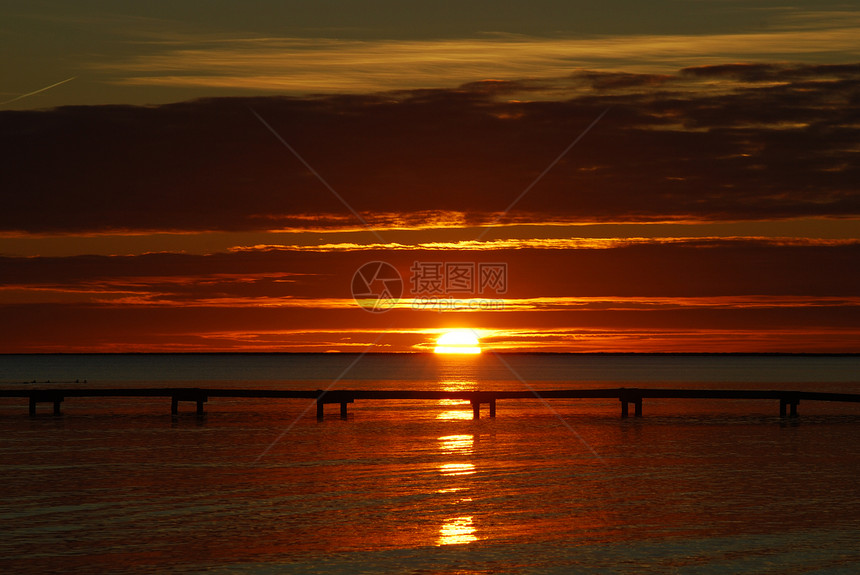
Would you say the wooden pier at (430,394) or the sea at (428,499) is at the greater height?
the wooden pier at (430,394)

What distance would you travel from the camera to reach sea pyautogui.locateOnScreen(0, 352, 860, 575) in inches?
725

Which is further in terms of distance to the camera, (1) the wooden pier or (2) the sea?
(1) the wooden pier

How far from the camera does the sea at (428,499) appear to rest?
1841cm

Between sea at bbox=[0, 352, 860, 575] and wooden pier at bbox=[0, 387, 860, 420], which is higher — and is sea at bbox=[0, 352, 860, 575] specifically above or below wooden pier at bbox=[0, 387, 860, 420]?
below

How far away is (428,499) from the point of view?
25312 millimetres

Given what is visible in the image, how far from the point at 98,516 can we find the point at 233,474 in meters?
8.09

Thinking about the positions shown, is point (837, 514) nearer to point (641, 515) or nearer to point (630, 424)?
point (641, 515)

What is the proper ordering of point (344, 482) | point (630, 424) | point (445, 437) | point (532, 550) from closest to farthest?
point (532, 550), point (344, 482), point (445, 437), point (630, 424)

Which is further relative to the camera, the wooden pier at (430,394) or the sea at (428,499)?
the wooden pier at (430,394)

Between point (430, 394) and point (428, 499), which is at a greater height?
point (430, 394)

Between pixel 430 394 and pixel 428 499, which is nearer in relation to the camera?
pixel 428 499

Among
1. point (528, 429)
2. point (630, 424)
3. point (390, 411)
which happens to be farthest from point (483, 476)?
point (390, 411)

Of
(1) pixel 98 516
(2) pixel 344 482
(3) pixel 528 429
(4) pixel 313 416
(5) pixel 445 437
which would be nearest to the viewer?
(1) pixel 98 516

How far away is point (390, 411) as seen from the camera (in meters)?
63.5
